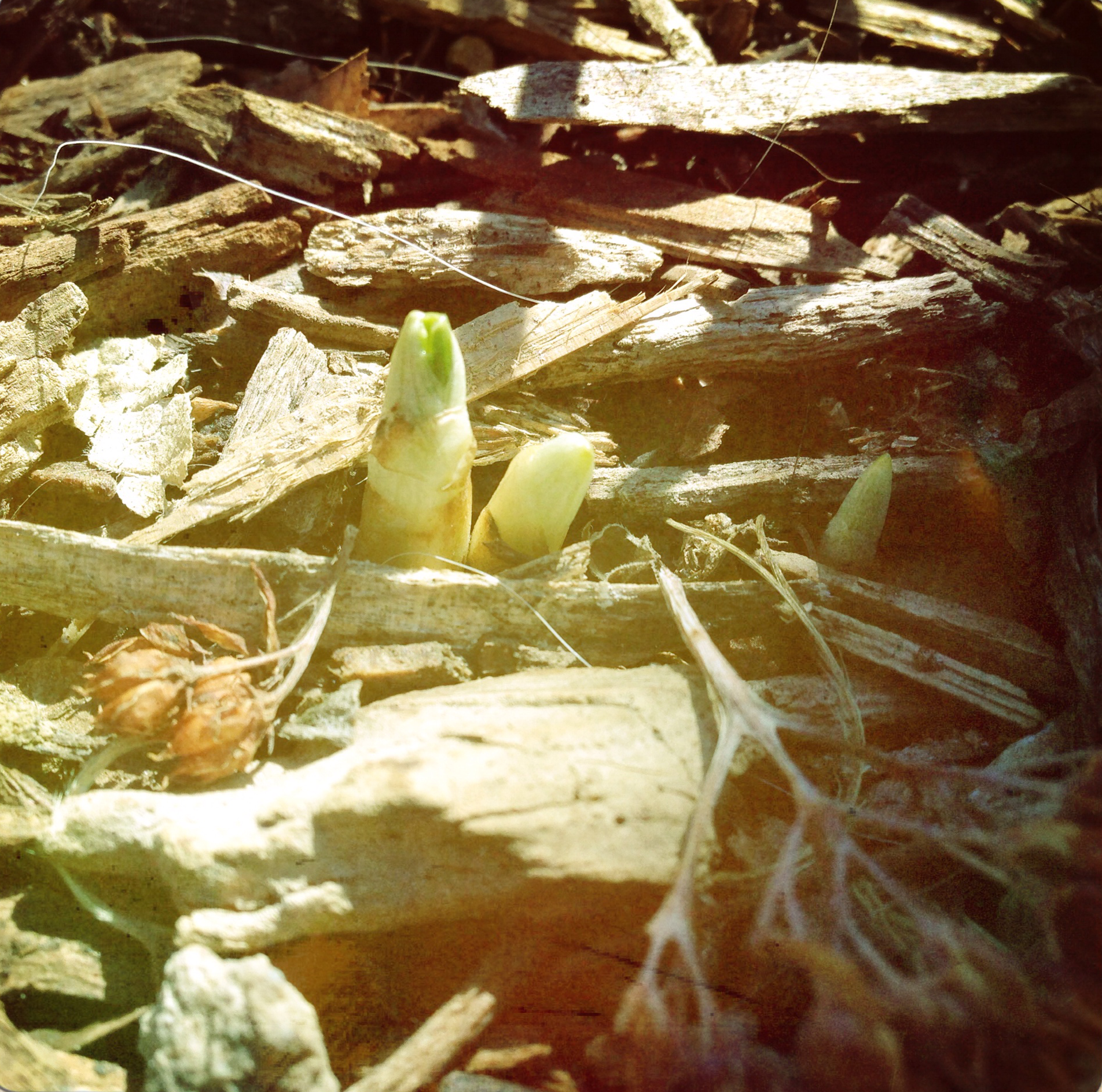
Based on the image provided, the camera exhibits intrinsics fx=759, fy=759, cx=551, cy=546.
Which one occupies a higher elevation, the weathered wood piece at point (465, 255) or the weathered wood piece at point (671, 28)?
the weathered wood piece at point (671, 28)

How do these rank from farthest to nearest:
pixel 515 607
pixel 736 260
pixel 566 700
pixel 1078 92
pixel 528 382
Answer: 1. pixel 1078 92
2. pixel 736 260
3. pixel 528 382
4. pixel 515 607
5. pixel 566 700

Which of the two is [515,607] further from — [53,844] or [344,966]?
[53,844]

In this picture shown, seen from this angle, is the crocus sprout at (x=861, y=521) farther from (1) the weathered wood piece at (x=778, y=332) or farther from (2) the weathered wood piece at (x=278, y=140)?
(2) the weathered wood piece at (x=278, y=140)

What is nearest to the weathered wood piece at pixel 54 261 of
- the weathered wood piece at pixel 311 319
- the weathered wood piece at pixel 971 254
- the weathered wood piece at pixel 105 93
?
the weathered wood piece at pixel 311 319

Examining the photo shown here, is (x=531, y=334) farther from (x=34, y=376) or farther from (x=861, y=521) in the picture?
(x=34, y=376)

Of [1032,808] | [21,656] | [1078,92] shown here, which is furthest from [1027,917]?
[1078,92]

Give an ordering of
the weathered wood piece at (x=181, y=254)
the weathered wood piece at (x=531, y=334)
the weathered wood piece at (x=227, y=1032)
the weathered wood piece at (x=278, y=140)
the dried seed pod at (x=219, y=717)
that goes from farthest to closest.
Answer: the weathered wood piece at (x=278, y=140) < the weathered wood piece at (x=181, y=254) < the weathered wood piece at (x=531, y=334) < the dried seed pod at (x=219, y=717) < the weathered wood piece at (x=227, y=1032)
